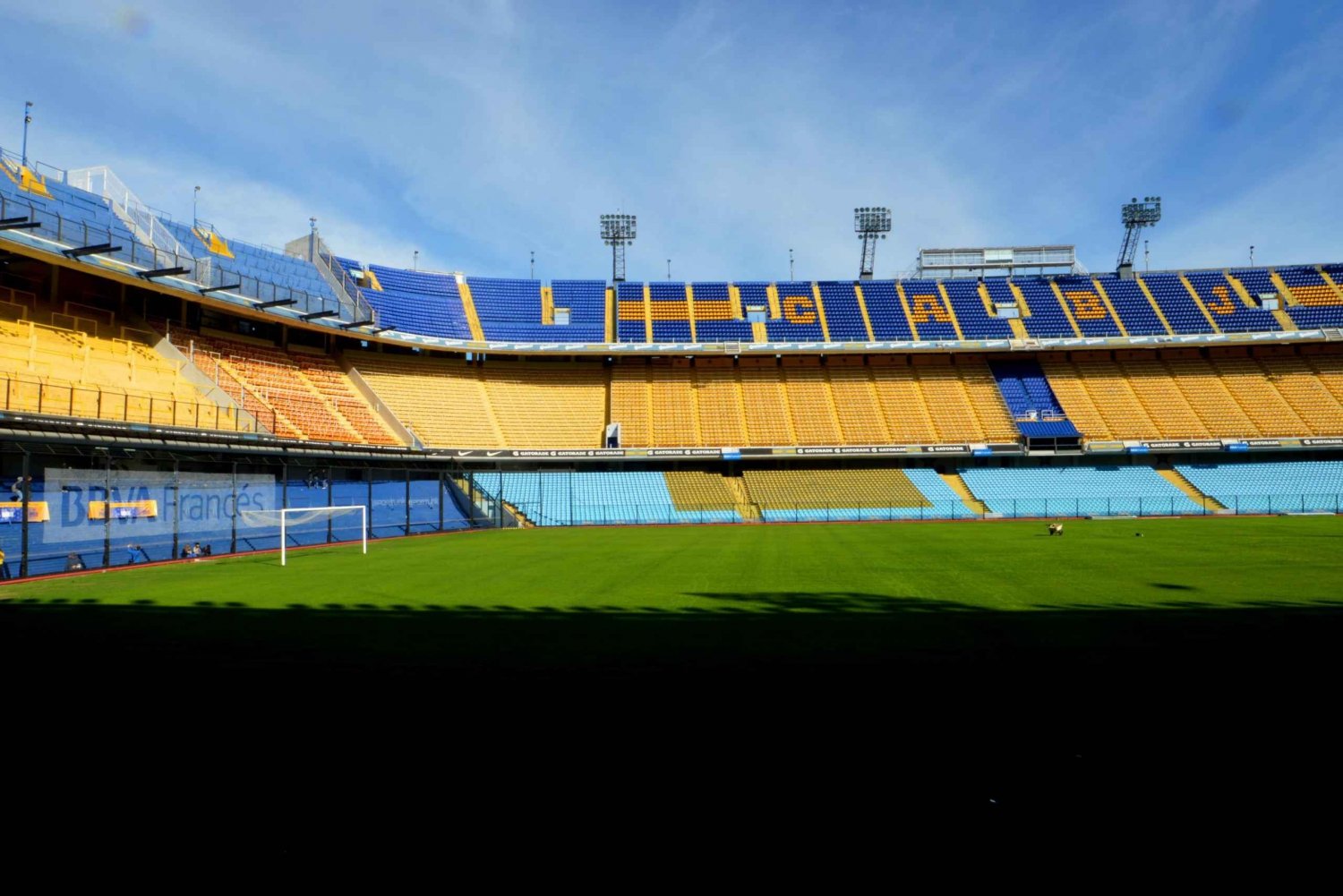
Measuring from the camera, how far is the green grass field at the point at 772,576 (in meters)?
11.9

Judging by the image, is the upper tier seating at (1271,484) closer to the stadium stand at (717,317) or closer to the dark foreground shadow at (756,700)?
the stadium stand at (717,317)

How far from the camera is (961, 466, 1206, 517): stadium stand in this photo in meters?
41.9

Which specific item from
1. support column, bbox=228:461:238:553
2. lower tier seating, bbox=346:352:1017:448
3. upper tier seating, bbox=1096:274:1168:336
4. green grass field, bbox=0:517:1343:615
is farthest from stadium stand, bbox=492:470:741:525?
upper tier seating, bbox=1096:274:1168:336

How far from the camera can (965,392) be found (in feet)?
172

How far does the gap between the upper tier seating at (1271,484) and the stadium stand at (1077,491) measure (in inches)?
89.1

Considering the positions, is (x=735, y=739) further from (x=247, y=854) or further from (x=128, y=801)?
(x=128, y=801)

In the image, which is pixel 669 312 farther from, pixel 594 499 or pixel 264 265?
pixel 264 265

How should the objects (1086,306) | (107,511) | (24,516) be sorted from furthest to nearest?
(1086,306)
(107,511)
(24,516)

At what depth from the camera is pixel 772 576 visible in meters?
15.5

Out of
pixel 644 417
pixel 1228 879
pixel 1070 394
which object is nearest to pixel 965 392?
pixel 1070 394

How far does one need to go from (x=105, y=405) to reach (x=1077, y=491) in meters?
48.1

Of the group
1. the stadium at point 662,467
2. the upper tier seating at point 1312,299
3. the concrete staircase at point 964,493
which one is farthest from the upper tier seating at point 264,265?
the upper tier seating at point 1312,299

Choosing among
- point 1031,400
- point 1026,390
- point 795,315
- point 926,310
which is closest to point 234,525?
point 795,315

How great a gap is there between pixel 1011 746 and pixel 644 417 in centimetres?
4570
